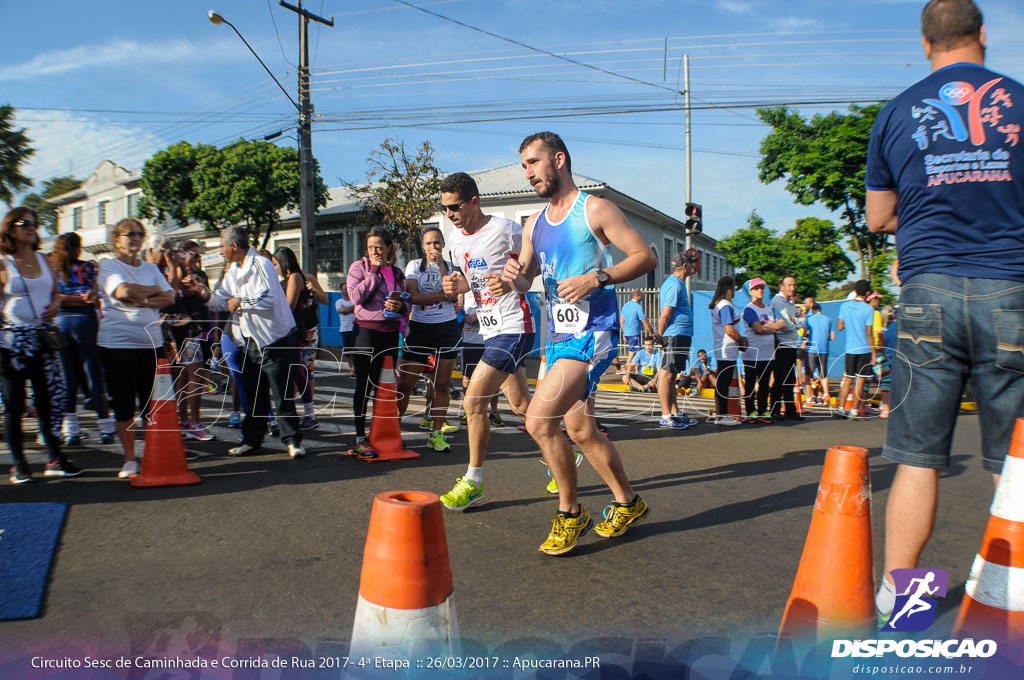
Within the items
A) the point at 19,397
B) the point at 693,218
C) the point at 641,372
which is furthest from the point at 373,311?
the point at 693,218

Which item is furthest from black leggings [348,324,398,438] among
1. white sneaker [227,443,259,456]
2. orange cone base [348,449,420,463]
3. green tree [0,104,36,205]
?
green tree [0,104,36,205]

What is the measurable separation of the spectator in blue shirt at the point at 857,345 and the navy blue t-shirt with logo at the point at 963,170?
24.4 ft

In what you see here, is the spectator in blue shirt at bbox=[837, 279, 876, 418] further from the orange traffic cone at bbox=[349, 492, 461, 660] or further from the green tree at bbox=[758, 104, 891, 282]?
the green tree at bbox=[758, 104, 891, 282]

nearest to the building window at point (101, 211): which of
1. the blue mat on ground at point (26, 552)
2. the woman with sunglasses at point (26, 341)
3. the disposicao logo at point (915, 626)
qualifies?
the woman with sunglasses at point (26, 341)

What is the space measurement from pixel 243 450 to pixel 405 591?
479cm

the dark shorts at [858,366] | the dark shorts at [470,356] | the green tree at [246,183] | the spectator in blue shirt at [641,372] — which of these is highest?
the green tree at [246,183]

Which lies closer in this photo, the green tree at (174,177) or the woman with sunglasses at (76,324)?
the woman with sunglasses at (76,324)

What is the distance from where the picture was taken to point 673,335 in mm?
8047

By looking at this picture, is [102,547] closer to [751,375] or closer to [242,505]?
[242,505]

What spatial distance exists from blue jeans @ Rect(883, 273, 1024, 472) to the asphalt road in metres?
0.83

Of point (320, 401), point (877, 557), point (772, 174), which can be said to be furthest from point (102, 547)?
point (772, 174)

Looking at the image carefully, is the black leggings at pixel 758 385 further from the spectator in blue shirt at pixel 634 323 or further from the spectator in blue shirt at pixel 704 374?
the spectator in blue shirt at pixel 704 374

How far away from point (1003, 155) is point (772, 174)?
39.7 m

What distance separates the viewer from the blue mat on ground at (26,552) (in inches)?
113
